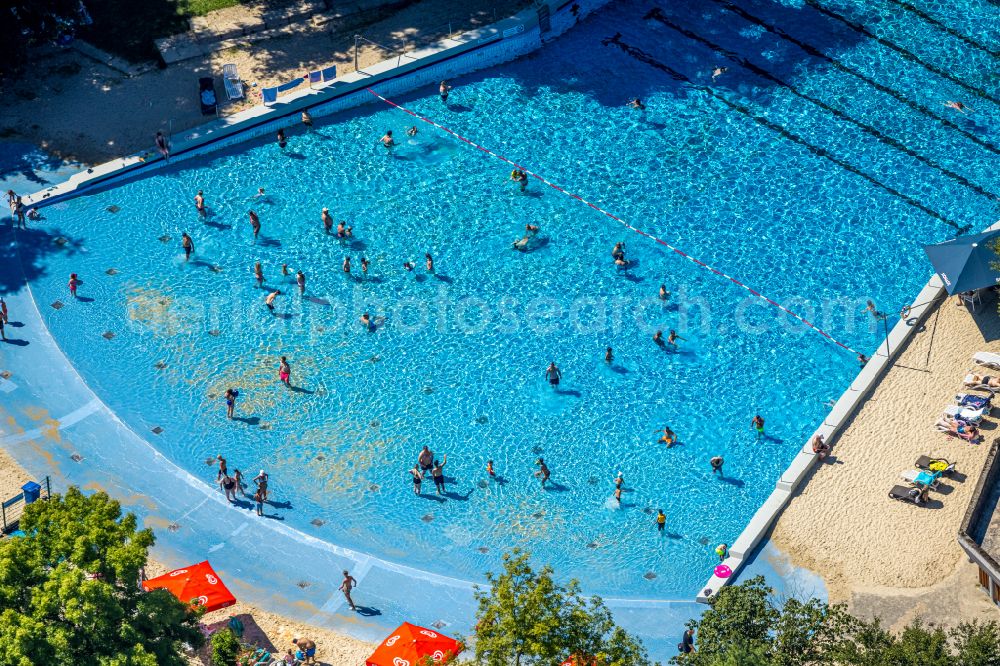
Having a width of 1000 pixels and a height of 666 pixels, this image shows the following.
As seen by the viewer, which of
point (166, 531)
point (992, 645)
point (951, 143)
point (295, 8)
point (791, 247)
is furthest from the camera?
point (295, 8)

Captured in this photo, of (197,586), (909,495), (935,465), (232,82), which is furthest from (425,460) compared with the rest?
(232,82)

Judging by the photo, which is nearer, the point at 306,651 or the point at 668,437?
the point at 306,651

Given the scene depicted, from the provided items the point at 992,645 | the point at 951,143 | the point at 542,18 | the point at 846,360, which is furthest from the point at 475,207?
the point at 992,645

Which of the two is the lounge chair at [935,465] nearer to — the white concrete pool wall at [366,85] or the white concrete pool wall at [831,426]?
the white concrete pool wall at [831,426]

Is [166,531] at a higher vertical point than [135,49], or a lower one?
lower

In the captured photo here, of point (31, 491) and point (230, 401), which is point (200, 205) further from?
point (31, 491)

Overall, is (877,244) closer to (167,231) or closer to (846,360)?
(846,360)

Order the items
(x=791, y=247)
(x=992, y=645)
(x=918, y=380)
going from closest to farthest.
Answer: (x=992, y=645) < (x=918, y=380) < (x=791, y=247)
